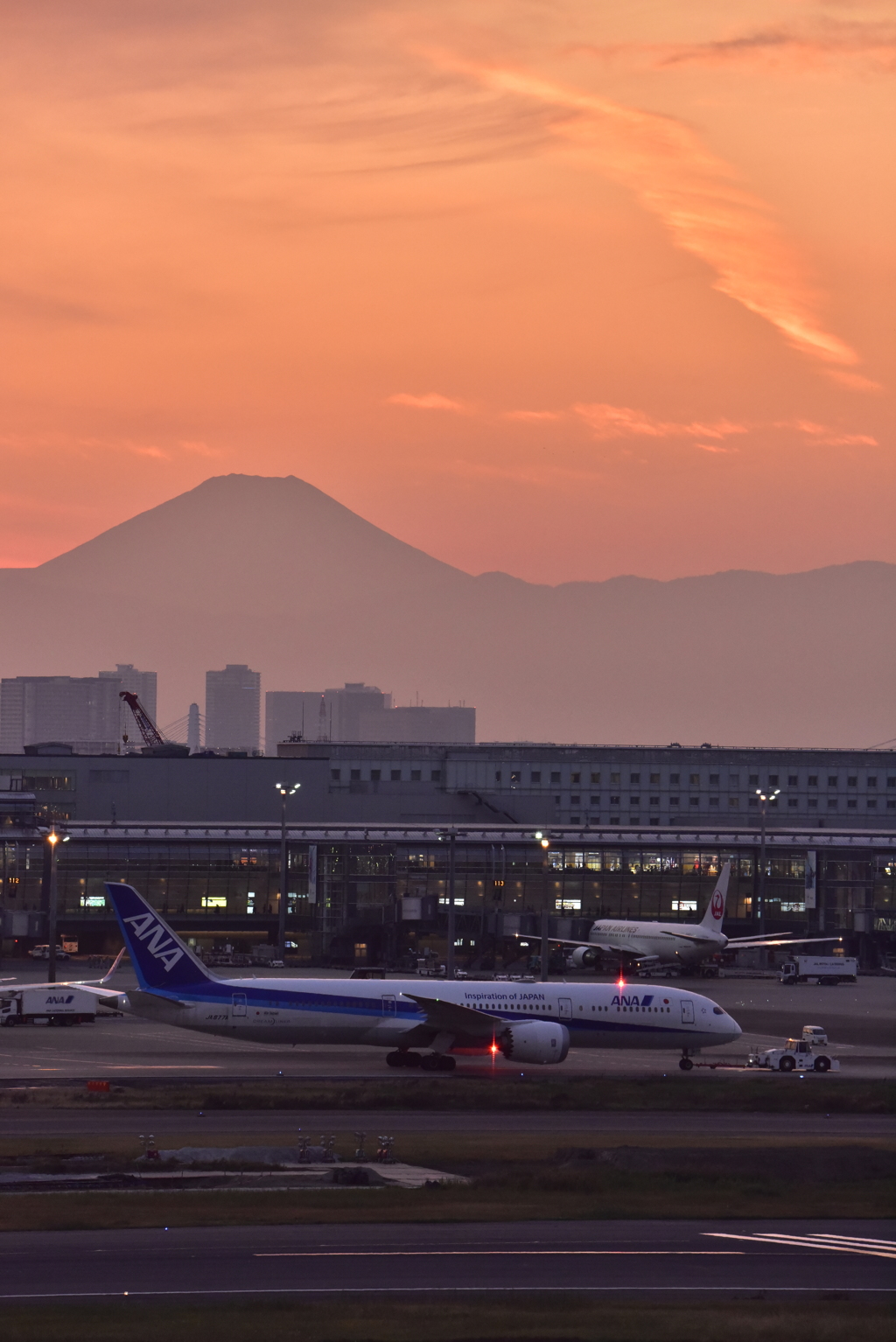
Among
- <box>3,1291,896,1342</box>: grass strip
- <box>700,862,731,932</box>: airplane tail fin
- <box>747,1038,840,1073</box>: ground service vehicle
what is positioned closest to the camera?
<box>3,1291,896,1342</box>: grass strip

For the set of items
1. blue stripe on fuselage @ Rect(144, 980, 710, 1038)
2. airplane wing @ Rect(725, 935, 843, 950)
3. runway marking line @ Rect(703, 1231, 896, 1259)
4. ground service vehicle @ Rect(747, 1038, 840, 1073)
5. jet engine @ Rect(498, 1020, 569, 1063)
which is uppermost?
blue stripe on fuselage @ Rect(144, 980, 710, 1038)

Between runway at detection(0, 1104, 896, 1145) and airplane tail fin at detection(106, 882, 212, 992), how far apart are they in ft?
41.0

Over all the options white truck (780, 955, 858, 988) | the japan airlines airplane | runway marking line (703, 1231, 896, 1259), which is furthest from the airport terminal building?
runway marking line (703, 1231, 896, 1259)

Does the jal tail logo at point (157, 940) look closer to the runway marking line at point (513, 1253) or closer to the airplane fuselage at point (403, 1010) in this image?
the airplane fuselage at point (403, 1010)

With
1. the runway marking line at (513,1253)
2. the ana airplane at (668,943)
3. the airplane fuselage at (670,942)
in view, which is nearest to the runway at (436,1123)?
the runway marking line at (513,1253)

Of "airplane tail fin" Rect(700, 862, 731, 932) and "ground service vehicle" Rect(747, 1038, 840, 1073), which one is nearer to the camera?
"ground service vehicle" Rect(747, 1038, 840, 1073)

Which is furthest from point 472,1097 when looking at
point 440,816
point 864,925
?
point 440,816

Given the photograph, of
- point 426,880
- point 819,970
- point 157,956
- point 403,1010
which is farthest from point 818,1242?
point 426,880

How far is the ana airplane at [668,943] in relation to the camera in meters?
124

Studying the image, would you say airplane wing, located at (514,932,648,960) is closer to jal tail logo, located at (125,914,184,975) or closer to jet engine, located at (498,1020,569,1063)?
jet engine, located at (498,1020,569,1063)

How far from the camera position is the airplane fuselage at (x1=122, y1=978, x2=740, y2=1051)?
6675 centimetres

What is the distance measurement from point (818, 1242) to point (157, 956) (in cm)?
3749

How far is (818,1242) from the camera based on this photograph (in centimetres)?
3616

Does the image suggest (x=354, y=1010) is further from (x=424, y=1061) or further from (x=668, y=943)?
(x=668, y=943)
